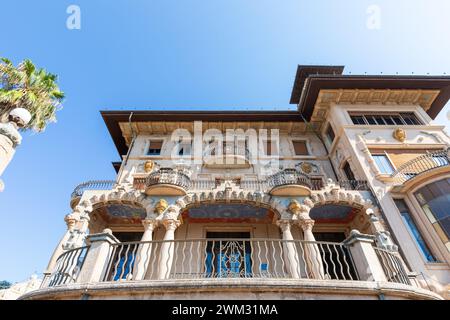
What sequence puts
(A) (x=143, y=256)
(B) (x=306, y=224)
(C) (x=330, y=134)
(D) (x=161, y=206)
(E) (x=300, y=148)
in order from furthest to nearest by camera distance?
(E) (x=300, y=148) → (C) (x=330, y=134) → (D) (x=161, y=206) → (B) (x=306, y=224) → (A) (x=143, y=256)

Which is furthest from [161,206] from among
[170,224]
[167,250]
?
[167,250]

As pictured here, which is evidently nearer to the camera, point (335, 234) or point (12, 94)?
point (12, 94)

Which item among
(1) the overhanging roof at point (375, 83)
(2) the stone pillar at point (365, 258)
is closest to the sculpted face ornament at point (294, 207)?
(2) the stone pillar at point (365, 258)

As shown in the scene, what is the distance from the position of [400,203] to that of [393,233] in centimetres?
207

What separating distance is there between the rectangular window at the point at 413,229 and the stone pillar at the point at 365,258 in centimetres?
577

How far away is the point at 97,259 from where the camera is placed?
230 inches

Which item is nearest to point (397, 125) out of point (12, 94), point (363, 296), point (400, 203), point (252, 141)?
point (400, 203)

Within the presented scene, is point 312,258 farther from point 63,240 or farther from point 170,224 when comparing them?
point 63,240

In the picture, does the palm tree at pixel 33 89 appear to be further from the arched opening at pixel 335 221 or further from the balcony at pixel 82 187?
the arched opening at pixel 335 221

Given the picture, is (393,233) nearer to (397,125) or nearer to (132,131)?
(397,125)

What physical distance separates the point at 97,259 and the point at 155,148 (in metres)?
12.5

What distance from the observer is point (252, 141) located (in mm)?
17891

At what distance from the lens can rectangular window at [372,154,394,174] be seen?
12.5m

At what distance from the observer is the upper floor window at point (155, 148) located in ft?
56.6
